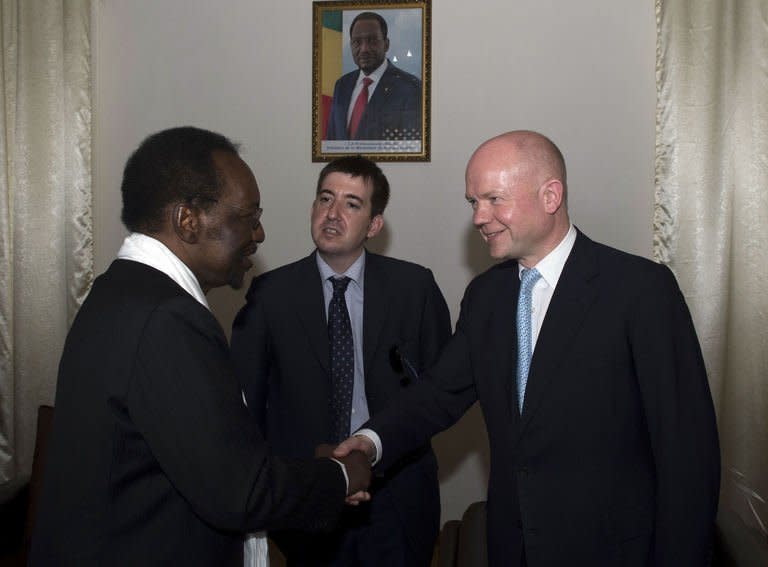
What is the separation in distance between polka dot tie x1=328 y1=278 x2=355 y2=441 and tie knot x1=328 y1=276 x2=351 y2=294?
0.03m

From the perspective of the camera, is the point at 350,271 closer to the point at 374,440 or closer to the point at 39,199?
the point at 374,440

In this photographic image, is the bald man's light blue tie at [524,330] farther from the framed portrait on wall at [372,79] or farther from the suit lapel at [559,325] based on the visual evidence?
the framed portrait on wall at [372,79]

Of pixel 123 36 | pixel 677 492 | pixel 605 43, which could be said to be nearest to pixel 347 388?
pixel 677 492

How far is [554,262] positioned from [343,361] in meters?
0.91

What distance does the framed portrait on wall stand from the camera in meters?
3.93

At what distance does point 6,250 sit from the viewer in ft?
13.2

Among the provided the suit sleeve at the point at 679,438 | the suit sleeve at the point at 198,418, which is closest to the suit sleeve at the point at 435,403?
the suit sleeve at the point at 679,438

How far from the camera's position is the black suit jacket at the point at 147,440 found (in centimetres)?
144

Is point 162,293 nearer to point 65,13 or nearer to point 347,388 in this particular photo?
point 347,388

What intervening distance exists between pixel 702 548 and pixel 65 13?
3738mm

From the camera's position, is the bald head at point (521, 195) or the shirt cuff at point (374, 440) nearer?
the bald head at point (521, 195)

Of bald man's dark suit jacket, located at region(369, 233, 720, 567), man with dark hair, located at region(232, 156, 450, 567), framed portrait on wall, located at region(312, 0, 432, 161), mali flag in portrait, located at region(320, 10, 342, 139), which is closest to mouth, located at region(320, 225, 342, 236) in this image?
man with dark hair, located at region(232, 156, 450, 567)

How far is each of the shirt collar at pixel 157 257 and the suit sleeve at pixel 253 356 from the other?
41.8 inches

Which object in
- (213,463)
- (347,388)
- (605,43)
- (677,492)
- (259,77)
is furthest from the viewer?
(259,77)
